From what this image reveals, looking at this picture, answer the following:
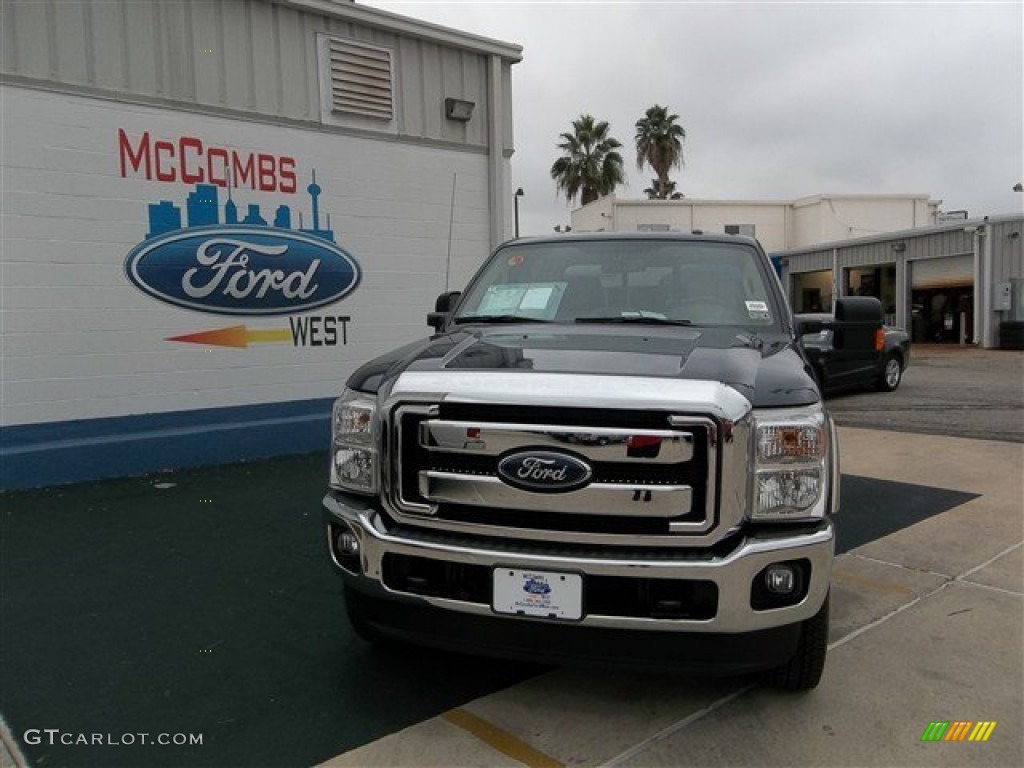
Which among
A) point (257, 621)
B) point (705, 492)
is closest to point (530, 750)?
point (705, 492)

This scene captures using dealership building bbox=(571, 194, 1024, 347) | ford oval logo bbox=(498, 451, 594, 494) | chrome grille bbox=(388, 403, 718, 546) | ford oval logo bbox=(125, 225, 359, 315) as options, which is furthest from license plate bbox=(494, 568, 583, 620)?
dealership building bbox=(571, 194, 1024, 347)

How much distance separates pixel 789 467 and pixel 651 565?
554 millimetres

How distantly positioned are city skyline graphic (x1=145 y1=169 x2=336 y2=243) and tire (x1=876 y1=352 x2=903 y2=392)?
387 inches

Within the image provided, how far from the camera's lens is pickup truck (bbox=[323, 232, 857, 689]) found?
7.74 feet

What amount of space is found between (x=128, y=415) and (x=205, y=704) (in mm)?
4371

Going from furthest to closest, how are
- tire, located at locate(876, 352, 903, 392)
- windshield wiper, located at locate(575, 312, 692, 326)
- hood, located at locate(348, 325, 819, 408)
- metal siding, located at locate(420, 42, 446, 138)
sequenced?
1. tire, located at locate(876, 352, 903, 392)
2. metal siding, located at locate(420, 42, 446, 138)
3. windshield wiper, located at locate(575, 312, 692, 326)
4. hood, located at locate(348, 325, 819, 408)

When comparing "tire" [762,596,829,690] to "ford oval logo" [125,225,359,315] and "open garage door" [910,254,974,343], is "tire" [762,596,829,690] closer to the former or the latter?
"ford oval logo" [125,225,359,315]

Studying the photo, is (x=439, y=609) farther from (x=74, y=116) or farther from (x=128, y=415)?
(x=74, y=116)

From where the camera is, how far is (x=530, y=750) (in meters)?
2.60

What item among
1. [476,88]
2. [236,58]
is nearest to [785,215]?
[476,88]

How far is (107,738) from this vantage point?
2662mm

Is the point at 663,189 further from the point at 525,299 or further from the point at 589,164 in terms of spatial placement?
the point at 525,299

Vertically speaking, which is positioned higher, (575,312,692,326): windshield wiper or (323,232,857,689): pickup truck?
(575,312,692,326): windshield wiper

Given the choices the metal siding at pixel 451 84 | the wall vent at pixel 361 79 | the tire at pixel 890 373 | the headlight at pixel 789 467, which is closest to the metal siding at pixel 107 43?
the wall vent at pixel 361 79
